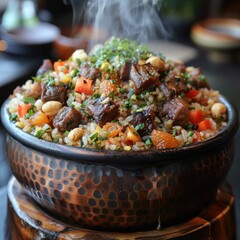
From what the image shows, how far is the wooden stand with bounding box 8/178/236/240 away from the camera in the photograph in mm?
1720

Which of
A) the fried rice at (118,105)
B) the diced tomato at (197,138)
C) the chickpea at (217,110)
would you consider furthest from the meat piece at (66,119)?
the chickpea at (217,110)

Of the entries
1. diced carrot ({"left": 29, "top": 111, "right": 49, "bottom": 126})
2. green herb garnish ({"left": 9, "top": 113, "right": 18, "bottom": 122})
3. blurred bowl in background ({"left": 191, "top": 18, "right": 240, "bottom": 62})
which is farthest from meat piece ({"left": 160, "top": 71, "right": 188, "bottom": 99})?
blurred bowl in background ({"left": 191, "top": 18, "right": 240, "bottom": 62})

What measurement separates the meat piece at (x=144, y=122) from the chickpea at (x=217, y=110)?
337 mm

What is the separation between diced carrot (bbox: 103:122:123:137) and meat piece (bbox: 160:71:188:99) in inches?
10.7

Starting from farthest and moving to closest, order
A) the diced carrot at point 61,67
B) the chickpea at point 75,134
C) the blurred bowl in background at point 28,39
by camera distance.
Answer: the blurred bowl in background at point 28,39, the diced carrot at point 61,67, the chickpea at point 75,134

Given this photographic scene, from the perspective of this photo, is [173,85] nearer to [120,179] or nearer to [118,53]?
[118,53]

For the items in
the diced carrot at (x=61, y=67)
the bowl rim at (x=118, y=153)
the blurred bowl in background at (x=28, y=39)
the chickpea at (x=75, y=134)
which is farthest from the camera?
the blurred bowl in background at (x=28, y=39)

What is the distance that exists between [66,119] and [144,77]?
35 cm

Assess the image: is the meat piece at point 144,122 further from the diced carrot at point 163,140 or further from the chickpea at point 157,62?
the chickpea at point 157,62

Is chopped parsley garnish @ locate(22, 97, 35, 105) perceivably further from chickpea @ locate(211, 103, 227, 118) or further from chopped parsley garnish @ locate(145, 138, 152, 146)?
chickpea @ locate(211, 103, 227, 118)

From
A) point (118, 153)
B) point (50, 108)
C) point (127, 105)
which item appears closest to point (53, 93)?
point (50, 108)

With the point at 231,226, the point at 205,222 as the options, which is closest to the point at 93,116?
the point at 205,222

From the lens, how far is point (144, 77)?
5.94 ft

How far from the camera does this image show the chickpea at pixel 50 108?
1.77 metres
